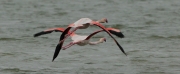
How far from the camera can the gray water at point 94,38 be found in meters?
16.3

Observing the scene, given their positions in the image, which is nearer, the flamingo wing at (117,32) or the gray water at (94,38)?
the flamingo wing at (117,32)

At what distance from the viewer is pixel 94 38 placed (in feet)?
70.2

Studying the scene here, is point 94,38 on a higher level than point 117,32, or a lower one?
lower

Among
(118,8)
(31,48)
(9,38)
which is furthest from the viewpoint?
(118,8)

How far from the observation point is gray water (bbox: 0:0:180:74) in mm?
16328

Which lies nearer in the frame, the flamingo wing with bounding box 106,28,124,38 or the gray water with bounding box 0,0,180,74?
the flamingo wing with bounding box 106,28,124,38

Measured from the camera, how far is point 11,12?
26.9m

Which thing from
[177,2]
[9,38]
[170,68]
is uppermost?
[170,68]

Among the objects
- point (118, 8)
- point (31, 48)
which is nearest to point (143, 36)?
point (31, 48)

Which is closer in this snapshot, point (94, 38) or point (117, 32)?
point (117, 32)

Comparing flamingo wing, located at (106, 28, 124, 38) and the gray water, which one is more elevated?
flamingo wing, located at (106, 28, 124, 38)

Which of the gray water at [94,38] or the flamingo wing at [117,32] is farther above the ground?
the flamingo wing at [117,32]

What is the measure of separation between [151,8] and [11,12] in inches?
251

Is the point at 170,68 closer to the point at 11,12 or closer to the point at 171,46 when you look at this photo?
the point at 171,46
